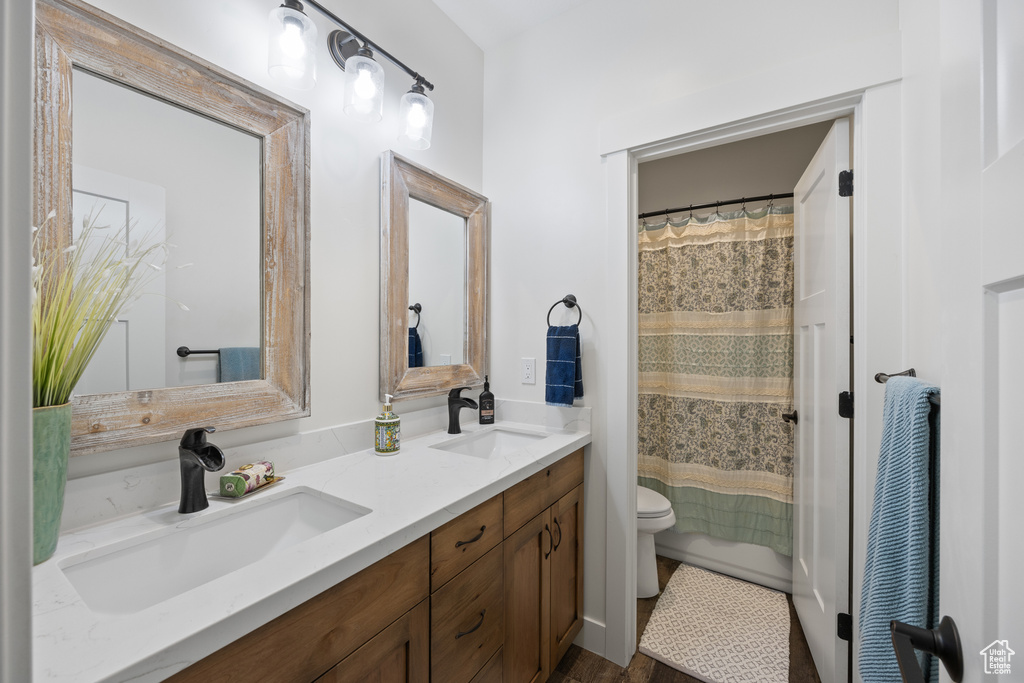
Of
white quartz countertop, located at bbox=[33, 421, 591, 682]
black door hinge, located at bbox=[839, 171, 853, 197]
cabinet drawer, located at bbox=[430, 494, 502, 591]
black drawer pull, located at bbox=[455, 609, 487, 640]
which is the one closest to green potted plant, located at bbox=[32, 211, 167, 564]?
white quartz countertop, located at bbox=[33, 421, 591, 682]

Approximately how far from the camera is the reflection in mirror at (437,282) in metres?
1.67

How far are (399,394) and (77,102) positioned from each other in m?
1.08

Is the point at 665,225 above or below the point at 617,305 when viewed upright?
above

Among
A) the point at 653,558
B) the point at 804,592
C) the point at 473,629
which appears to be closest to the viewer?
the point at 473,629

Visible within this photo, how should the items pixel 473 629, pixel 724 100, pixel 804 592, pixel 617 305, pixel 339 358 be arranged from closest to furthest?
pixel 473 629, pixel 339 358, pixel 724 100, pixel 617 305, pixel 804 592

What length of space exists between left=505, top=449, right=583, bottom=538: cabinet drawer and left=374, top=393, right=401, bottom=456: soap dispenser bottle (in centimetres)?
43

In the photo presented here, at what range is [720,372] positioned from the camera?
2.29m

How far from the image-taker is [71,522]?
85cm

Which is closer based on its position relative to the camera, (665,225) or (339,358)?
(339,358)

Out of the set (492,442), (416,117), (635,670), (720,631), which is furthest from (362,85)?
(720,631)

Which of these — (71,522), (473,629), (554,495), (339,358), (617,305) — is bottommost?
(473,629)

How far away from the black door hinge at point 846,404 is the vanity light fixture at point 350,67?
65.8 inches

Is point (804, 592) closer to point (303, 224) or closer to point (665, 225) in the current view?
point (665, 225)

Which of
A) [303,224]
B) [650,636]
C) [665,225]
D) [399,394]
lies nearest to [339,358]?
[399,394]
